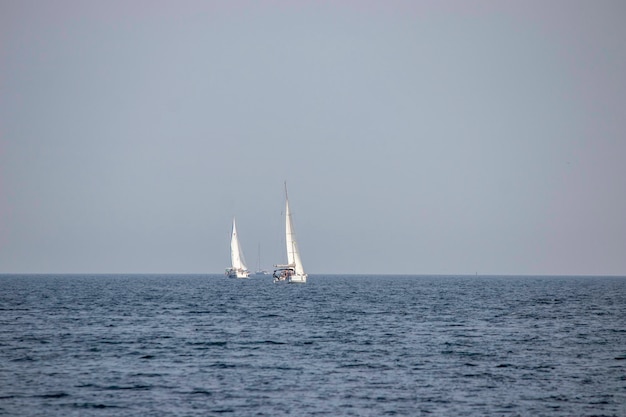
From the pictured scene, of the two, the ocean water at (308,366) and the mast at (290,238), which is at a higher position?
the mast at (290,238)

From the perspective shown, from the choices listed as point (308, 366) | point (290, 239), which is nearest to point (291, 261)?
point (290, 239)

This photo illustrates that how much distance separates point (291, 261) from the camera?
542ft

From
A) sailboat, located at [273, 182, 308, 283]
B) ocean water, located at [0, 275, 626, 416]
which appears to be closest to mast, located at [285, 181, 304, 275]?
sailboat, located at [273, 182, 308, 283]

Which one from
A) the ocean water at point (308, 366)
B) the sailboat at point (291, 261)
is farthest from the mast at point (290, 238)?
the ocean water at point (308, 366)

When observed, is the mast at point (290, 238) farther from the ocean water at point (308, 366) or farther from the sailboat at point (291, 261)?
the ocean water at point (308, 366)

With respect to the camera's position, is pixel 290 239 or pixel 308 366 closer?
pixel 308 366

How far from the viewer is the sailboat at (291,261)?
6373 inches

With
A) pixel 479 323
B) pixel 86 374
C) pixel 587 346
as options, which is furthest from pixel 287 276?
pixel 86 374

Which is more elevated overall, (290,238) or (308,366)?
(290,238)

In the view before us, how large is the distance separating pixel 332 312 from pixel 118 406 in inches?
2181

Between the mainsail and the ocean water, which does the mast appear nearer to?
the mainsail

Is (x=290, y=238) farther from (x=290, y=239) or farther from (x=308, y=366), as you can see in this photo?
(x=308, y=366)

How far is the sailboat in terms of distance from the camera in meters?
162

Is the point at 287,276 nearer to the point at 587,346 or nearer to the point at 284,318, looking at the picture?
the point at 284,318
